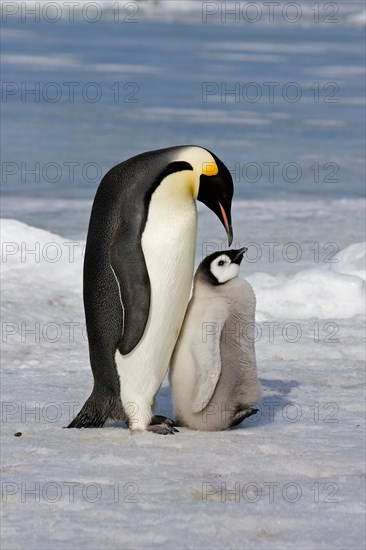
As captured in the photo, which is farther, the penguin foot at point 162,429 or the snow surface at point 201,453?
the penguin foot at point 162,429

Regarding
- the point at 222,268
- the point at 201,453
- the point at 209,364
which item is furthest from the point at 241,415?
the point at 222,268

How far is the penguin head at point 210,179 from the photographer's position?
3.62m

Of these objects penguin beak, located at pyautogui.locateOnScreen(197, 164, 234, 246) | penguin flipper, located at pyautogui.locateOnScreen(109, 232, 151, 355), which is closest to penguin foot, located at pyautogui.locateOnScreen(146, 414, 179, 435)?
penguin flipper, located at pyautogui.locateOnScreen(109, 232, 151, 355)

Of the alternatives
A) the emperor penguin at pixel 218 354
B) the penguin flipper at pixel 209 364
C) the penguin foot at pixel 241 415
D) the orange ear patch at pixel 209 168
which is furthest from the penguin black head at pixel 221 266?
the penguin foot at pixel 241 415

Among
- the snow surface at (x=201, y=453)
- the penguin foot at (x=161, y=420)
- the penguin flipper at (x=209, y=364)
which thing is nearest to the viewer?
the snow surface at (x=201, y=453)

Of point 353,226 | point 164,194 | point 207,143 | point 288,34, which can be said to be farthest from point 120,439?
point 288,34

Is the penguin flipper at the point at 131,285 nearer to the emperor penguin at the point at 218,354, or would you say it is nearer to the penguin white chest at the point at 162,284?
the penguin white chest at the point at 162,284

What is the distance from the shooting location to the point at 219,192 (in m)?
3.72

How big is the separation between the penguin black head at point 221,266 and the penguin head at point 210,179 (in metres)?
0.08

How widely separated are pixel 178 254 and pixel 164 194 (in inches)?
8.0

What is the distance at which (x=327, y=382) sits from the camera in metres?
4.32

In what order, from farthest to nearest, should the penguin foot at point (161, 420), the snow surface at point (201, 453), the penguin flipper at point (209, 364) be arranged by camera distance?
the penguin foot at point (161, 420), the penguin flipper at point (209, 364), the snow surface at point (201, 453)

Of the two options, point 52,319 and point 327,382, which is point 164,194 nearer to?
point 327,382

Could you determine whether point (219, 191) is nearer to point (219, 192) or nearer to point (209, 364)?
point (219, 192)
